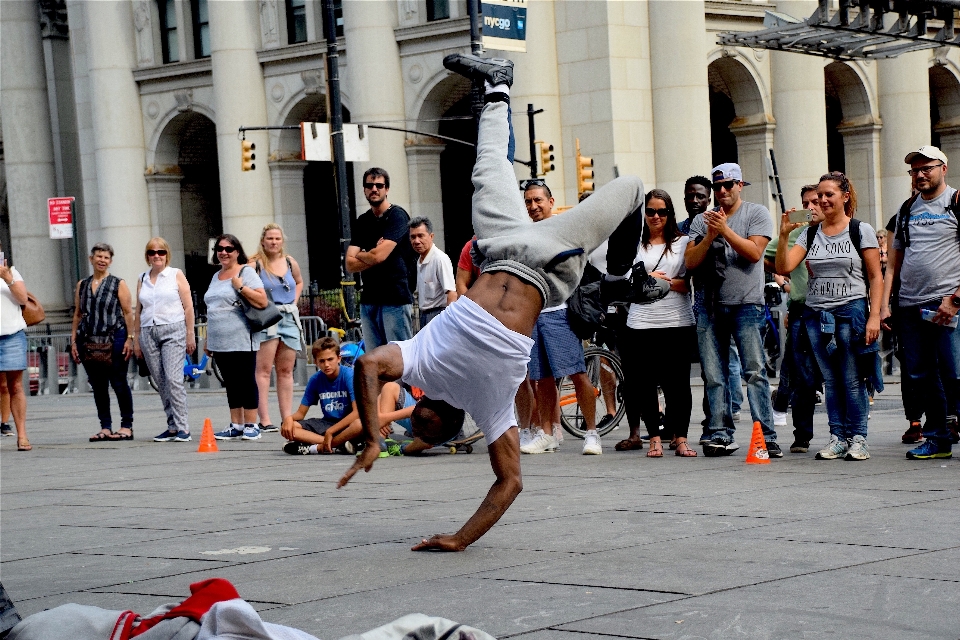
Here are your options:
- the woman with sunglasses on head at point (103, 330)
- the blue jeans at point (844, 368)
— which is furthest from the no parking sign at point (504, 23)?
the blue jeans at point (844, 368)

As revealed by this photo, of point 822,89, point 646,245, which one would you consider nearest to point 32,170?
point 822,89

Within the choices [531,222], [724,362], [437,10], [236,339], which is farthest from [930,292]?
[437,10]

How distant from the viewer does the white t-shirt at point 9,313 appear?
1359 centimetres

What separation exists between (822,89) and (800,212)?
22.4m

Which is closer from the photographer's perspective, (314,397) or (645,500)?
(645,500)

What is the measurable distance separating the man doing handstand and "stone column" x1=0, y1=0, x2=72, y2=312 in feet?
124

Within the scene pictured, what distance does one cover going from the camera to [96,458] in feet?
40.9

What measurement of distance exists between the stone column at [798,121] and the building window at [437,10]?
7.55 m

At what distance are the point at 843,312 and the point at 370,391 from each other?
4.57 meters

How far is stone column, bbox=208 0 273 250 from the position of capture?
35500 mm

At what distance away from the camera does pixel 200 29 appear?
38031mm

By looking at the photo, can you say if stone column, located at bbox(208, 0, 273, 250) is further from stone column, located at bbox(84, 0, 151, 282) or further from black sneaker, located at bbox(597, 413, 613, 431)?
black sneaker, located at bbox(597, 413, 613, 431)

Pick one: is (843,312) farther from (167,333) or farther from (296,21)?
(296,21)

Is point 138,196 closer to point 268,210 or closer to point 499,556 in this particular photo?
point 268,210
